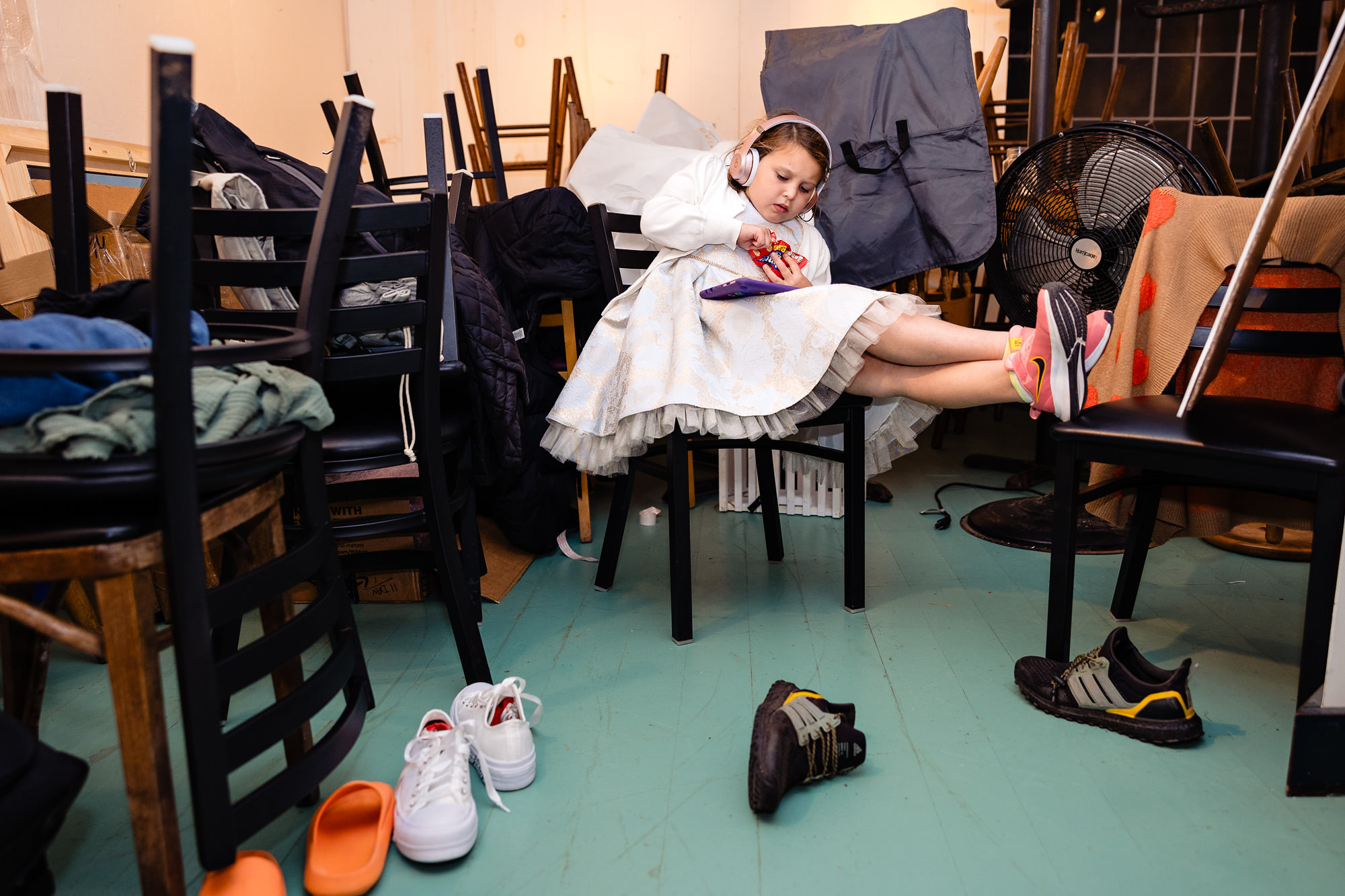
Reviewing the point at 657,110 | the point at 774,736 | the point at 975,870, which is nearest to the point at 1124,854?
the point at 975,870

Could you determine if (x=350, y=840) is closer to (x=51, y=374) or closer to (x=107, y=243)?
(x=51, y=374)

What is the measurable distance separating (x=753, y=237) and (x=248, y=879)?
57.8 inches

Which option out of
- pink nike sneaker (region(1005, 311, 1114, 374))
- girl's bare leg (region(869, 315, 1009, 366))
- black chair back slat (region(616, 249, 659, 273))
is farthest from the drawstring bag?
pink nike sneaker (region(1005, 311, 1114, 374))

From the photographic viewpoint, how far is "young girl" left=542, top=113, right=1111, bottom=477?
4.69 ft

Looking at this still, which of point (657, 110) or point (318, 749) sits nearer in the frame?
point (318, 749)

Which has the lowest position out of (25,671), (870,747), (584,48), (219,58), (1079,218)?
(870,747)

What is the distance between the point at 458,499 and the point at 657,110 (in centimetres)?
170

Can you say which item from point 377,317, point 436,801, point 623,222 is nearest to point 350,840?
point 436,801

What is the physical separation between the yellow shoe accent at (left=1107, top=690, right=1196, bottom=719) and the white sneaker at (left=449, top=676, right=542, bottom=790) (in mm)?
882

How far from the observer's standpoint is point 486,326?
1.57 m

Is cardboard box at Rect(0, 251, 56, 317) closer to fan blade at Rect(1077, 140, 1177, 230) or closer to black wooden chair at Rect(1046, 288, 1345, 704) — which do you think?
black wooden chair at Rect(1046, 288, 1345, 704)

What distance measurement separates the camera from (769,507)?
206cm

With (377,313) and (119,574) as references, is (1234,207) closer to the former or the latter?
(377,313)

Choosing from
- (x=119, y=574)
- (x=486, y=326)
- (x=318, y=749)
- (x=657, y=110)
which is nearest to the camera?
(x=119, y=574)
